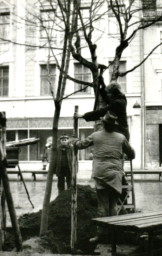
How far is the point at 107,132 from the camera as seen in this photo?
603 centimetres

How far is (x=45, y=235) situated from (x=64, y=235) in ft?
2.89

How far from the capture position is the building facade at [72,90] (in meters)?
26.6

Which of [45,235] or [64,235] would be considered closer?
[45,235]

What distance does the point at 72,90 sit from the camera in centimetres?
2753

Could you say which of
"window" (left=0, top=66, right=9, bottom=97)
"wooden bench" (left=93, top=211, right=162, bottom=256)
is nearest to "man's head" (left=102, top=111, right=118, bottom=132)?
"wooden bench" (left=93, top=211, right=162, bottom=256)

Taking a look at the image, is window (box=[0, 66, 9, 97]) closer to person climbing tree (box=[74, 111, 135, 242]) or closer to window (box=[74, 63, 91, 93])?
window (box=[74, 63, 91, 93])

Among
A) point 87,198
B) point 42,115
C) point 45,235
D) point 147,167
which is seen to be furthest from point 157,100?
point 45,235

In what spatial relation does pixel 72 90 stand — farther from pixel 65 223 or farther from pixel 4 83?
pixel 65 223

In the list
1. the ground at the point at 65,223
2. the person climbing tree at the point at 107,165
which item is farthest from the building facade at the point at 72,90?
the person climbing tree at the point at 107,165

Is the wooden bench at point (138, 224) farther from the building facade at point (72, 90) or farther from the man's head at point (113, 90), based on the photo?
the building facade at point (72, 90)

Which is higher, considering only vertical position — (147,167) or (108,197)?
(108,197)

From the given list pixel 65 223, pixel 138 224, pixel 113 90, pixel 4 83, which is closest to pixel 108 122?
pixel 113 90

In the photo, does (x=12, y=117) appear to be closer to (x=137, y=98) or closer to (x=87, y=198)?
(x=137, y=98)

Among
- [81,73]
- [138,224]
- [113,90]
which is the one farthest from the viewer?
[81,73]
